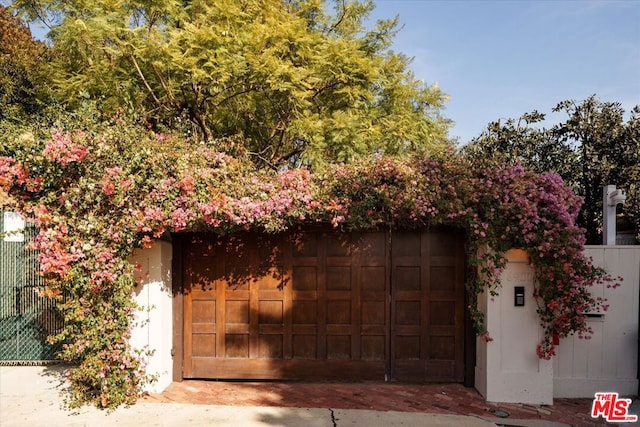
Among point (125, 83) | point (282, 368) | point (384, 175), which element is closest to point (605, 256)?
point (384, 175)

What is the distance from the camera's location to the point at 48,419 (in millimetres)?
4641

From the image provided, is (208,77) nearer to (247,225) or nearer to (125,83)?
(125,83)

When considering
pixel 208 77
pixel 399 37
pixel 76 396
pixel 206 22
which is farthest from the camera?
pixel 399 37

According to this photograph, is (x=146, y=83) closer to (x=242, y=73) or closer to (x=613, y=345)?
(x=242, y=73)

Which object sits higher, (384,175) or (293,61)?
(293,61)

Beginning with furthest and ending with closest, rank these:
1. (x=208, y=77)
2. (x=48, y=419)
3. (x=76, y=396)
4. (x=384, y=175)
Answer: (x=208, y=77) → (x=384, y=175) → (x=76, y=396) → (x=48, y=419)

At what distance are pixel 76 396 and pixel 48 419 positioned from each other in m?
0.43

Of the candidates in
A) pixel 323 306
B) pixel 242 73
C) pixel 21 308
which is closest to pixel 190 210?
pixel 323 306

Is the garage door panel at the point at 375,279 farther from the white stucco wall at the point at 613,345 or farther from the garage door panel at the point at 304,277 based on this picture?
the white stucco wall at the point at 613,345

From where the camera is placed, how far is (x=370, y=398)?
5.35 metres

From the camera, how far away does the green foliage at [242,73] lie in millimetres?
7980

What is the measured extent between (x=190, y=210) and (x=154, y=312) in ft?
4.82

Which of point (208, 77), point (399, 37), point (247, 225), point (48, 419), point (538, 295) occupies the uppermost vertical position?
point (399, 37)

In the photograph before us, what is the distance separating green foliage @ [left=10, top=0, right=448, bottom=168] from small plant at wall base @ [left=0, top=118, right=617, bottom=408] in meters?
1.84
